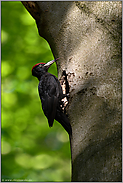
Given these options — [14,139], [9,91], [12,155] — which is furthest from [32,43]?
[12,155]

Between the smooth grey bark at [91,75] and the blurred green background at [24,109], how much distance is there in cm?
335

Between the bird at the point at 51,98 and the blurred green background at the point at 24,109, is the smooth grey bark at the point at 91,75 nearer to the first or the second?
the bird at the point at 51,98

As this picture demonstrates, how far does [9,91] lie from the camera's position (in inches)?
237

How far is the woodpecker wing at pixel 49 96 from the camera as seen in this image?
10.4ft

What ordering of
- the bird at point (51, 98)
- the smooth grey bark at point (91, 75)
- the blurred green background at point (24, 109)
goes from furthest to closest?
→ the blurred green background at point (24, 109) → the bird at point (51, 98) → the smooth grey bark at point (91, 75)

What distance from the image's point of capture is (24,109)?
5.98 meters

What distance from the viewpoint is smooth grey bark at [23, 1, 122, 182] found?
178 centimetres

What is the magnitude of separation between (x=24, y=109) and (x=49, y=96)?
2.77 m

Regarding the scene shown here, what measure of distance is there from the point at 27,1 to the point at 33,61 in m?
3.20

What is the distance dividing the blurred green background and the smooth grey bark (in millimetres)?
3349

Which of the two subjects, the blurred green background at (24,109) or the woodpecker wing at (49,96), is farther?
the blurred green background at (24,109)

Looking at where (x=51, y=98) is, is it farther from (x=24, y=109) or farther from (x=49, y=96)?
(x=24, y=109)

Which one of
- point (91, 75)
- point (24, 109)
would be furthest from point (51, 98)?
point (24, 109)

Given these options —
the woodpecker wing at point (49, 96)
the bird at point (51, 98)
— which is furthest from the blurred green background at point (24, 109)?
the woodpecker wing at point (49, 96)
